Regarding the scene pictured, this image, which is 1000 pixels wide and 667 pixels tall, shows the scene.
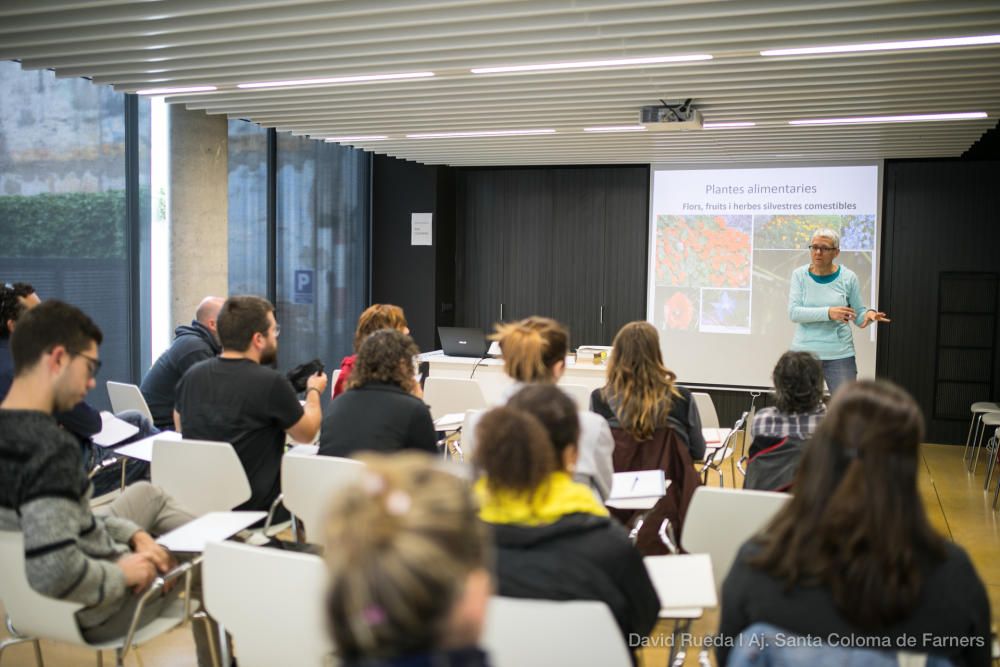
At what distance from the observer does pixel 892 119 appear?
6.31 metres

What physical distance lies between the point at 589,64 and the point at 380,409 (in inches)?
110

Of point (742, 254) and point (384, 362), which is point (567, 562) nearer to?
point (384, 362)

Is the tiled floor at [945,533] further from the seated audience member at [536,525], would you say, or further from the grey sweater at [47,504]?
the seated audience member at [536,525]

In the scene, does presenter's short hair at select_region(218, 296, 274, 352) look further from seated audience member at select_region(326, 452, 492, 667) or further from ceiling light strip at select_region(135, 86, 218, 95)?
ceiling light strip at select_region(135, 86, 218, 95)

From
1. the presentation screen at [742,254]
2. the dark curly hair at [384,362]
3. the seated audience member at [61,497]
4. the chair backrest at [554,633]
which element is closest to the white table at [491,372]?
the presentation screen at [742,254]

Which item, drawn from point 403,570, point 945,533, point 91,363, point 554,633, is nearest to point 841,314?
point 945,533

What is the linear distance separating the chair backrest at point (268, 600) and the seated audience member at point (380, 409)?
115cm

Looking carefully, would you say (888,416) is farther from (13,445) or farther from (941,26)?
(941,26)

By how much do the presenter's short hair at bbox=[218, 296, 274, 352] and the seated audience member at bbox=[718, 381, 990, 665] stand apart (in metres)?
2.31

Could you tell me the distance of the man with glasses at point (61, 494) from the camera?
210 cm

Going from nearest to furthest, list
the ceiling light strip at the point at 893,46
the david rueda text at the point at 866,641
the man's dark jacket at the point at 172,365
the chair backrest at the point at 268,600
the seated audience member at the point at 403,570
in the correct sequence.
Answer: the seated audience member at the point at 403,570 → the david rueda text at the point at 866,641 → the chair backrest at the point at 268,600 → the ceiling light strip at the point at 893,46 → the man's dark jacket at the point at 172,365

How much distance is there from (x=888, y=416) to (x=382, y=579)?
1.08 meters

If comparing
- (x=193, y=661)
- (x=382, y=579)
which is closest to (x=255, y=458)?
(x=193, y=661)

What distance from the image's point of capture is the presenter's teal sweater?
213 inches
